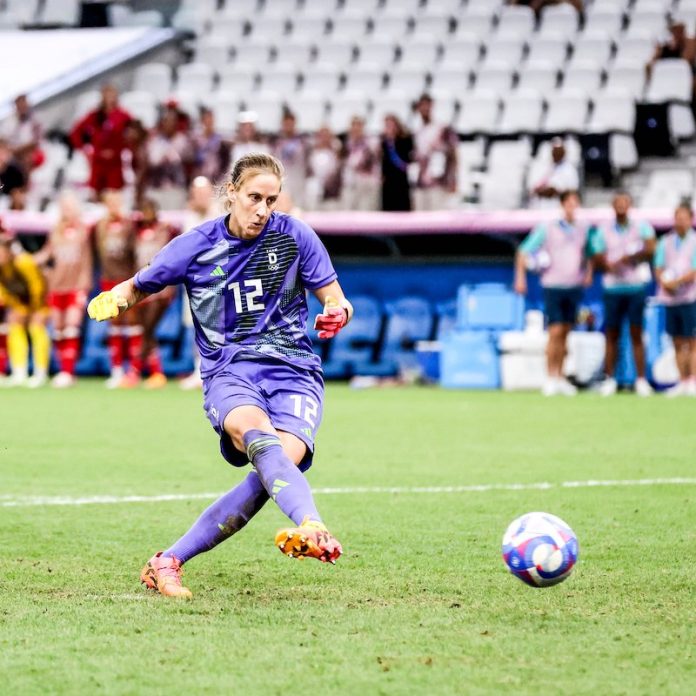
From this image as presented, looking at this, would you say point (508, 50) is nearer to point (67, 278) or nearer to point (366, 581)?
point (67, 278)

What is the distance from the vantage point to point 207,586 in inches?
223

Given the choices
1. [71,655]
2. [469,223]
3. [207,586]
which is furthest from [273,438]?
[469,223]

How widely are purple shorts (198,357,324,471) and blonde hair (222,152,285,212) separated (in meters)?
0.67

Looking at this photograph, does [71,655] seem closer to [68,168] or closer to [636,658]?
[636,658]

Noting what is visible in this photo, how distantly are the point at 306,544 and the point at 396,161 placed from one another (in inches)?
520

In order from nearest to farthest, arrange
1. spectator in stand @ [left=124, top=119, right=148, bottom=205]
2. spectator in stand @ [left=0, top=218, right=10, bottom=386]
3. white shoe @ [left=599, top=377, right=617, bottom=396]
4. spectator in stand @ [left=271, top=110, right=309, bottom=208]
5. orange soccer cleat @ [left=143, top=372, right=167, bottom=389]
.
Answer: white shoe @ [left=599, top=377, right=617, bottom=396], orange soccer cleat @ [left=143, top=372, right=167, bottom=389], spectator in stand @ [left=0, top=218, right=10, bottom=386], spectator in stand @ [left=271, top=110, right=309, bottom=208], spectator in stand @ [left=124, top=119, right=148, bottom=205]

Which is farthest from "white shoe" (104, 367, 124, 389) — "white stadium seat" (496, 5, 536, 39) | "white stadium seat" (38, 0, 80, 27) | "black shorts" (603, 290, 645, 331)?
"white stadium seat" (38, 0, 80, 27)

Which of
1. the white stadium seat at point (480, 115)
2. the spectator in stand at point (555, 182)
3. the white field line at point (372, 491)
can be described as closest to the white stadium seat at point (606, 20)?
the white stadium seat at point (480, 115)

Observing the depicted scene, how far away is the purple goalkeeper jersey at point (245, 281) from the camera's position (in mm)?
5609

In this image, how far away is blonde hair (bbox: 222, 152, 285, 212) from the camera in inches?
216

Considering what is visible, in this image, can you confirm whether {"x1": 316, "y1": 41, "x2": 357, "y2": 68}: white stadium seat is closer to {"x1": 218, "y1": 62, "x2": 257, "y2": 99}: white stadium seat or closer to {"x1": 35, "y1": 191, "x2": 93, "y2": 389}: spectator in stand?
{"x1": 218, "y1": 62, "x2": 257, "y2": 99}: white stadium seat

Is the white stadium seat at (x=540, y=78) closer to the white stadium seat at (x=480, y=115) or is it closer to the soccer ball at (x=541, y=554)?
the white stadium seat at (x=480, y=115)

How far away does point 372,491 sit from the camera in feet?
27.9

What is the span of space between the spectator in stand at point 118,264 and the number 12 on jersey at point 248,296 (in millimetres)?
11752
